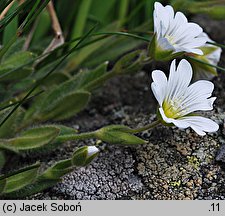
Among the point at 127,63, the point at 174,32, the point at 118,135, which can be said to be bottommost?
the point at 118,135

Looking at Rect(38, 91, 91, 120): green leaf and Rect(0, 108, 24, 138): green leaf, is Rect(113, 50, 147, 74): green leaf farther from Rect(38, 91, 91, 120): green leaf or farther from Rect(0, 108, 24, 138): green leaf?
Rect(0, 108, 24, 138): green leaf

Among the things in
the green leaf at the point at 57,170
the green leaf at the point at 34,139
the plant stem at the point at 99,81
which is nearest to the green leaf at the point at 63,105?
the plant stem at the point at 99,81

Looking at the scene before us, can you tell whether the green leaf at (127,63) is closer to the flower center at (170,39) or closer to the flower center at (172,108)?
the flower center at (170,39)

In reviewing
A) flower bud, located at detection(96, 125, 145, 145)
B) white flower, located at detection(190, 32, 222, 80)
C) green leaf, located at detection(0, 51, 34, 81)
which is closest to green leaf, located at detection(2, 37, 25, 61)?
green leaf, located at detection(0, 51, 34, 81)

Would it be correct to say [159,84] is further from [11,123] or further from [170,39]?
[11,123]

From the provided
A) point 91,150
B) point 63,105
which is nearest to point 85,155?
point 91,150

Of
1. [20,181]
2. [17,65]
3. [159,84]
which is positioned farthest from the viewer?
[17,65]

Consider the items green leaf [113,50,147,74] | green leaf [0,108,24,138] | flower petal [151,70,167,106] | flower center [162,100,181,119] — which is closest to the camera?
flower petal [151,70,167,106]
